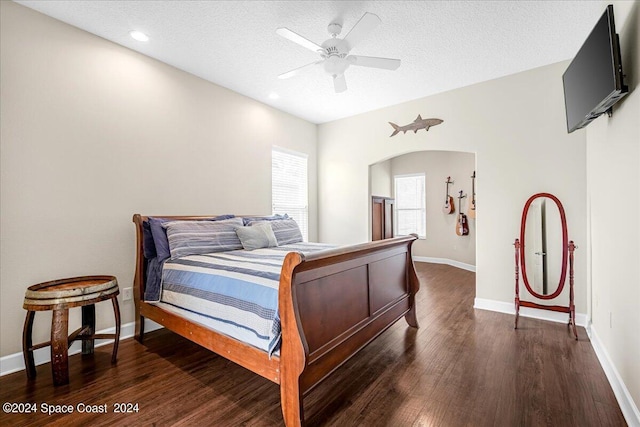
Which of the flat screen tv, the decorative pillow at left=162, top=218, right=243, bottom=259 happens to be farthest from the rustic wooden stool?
the flat screen tv

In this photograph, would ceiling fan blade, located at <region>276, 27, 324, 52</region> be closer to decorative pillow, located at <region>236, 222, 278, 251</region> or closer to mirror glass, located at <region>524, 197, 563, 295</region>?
decorative pillow, located at <region>236, 222, 278, 251</region>

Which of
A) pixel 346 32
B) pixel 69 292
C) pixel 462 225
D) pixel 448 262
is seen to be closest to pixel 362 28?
pixel 346 32

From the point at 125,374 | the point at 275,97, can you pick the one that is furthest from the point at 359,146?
the point at 125,374

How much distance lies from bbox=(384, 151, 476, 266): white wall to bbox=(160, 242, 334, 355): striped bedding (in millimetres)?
5052

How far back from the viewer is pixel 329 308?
1.84 meters

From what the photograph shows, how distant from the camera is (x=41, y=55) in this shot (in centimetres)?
238

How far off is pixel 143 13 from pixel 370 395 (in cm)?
338

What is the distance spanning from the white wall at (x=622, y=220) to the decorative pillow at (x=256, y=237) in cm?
285

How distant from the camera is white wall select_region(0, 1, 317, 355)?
7.40 ft

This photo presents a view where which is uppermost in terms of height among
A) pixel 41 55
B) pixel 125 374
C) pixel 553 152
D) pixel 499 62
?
pixel 499 62

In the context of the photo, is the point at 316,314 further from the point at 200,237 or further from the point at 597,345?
the point at 597,345

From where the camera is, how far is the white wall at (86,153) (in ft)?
7.40

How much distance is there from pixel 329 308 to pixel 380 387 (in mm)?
684

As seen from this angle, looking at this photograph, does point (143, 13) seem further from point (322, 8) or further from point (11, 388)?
point (11, 388)
